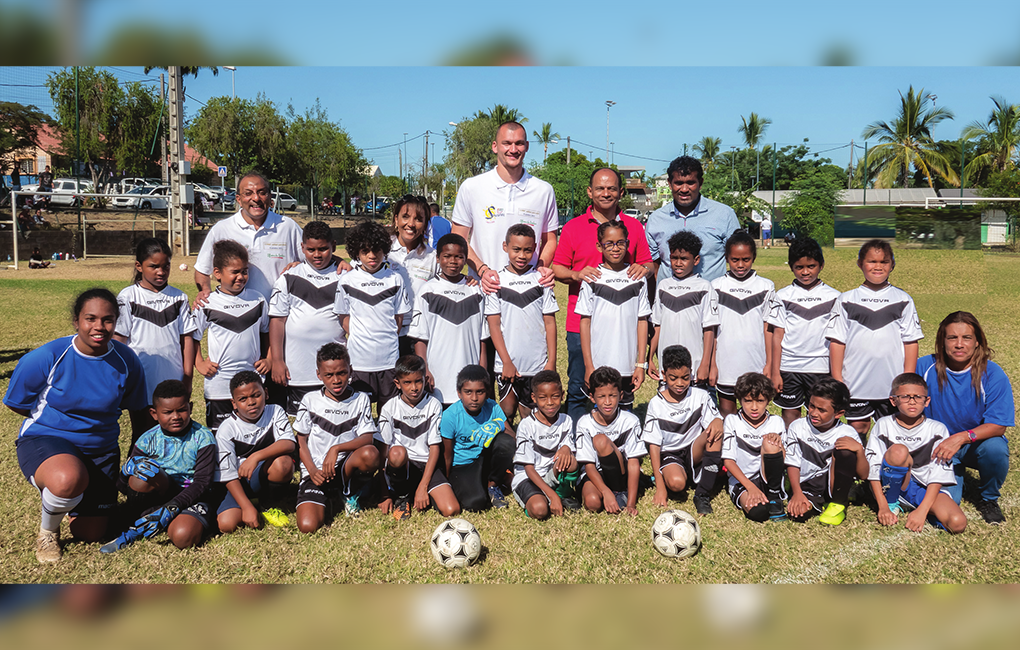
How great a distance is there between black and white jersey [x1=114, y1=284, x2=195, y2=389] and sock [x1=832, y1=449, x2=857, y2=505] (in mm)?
3830

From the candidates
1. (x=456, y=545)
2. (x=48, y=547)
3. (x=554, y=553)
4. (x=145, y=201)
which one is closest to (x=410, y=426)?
(x=456, y=545)

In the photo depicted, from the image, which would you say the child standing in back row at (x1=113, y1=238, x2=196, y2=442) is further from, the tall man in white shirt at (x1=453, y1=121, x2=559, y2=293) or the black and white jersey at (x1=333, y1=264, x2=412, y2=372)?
the tall man in white shirt at (x1=453, y1=121, x2=559, y2=293)

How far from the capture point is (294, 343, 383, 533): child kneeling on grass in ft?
13.6

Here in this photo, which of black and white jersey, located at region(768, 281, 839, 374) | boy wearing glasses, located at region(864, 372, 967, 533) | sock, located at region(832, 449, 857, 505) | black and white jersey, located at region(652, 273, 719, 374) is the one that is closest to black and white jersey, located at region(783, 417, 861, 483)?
sock, located at region(832, 449, 857, 505)

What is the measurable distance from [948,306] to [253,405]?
12.3 m

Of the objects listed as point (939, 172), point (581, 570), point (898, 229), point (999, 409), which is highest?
point (939, 172)

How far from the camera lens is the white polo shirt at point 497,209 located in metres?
4.92

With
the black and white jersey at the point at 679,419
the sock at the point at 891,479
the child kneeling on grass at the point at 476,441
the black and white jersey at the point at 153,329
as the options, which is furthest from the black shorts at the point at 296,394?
the sock at the point at 891,479

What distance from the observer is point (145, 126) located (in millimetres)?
28609

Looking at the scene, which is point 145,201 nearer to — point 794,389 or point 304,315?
point 304,315

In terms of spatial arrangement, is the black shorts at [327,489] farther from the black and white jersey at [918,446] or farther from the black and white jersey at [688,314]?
the black and white jersey at [918,446]
